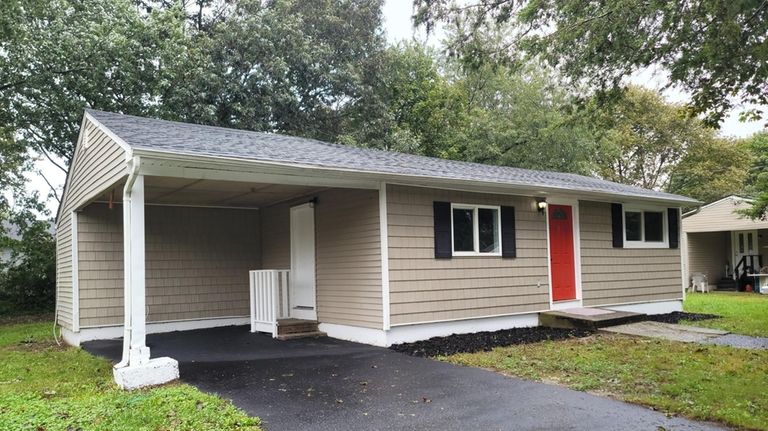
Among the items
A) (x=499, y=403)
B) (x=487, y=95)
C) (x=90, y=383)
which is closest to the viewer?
(x=499, y=403)

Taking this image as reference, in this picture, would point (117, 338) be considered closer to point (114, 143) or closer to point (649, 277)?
point (114, 143)

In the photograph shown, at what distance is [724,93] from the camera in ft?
22.4

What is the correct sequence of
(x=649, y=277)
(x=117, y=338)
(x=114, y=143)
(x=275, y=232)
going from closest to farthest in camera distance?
(x=114, y=143) → (x=117, y=338) → (x=275, y=232) → (x=649, y=277)

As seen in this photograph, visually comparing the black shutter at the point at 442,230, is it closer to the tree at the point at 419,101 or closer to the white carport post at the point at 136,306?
the white carport post at the point at 136,306

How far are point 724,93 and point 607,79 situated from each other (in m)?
1.36

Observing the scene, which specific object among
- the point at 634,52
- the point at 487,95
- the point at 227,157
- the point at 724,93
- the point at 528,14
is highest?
the point at 487,95

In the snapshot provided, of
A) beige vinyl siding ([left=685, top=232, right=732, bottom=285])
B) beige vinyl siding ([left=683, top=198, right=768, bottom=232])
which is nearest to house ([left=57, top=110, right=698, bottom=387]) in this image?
beige vinyl siding ([left=683, top=198, right=768, bottom=232])

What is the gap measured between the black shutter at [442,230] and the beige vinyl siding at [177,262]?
4.09 m

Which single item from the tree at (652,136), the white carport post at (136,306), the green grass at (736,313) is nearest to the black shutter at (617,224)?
the green grass at (736,313)

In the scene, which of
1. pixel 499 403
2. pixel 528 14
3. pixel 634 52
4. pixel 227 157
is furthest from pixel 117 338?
pixel 634 52

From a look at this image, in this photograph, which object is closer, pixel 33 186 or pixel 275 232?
pixel 275 232

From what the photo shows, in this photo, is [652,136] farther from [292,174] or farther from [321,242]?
[292,174]

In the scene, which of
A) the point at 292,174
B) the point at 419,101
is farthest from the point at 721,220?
the point at 292,174

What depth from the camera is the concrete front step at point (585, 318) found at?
8658 mm
